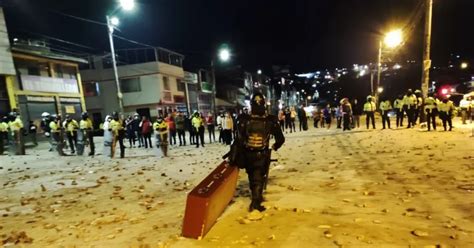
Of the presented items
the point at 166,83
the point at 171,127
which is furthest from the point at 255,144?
the point at 166,83

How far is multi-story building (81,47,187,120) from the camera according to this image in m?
39.0

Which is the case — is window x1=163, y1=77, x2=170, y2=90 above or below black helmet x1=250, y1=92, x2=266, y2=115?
above

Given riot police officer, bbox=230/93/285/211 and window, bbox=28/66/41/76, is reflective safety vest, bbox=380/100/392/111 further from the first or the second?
window, bbox=28/66/41/76

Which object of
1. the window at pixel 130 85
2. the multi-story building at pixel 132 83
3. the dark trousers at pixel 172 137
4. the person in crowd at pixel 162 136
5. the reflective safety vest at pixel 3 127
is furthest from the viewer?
the window at pixel 130 85

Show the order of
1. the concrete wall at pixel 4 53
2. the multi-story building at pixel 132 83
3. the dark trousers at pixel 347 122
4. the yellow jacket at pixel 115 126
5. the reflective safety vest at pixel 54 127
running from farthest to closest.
A: the multi-story building at pixel 132 83 → the dark trousers at pixel 347 122 → the concrete wall at pixel 4 53 → the reflective safety vest at pixel 54 127 → the yellow jacket at pixel 115 126

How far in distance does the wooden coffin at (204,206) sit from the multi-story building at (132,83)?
3318 centimetres

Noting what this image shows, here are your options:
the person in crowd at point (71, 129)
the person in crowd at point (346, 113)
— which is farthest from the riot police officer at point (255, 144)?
the person in crowd at point (346, 113)

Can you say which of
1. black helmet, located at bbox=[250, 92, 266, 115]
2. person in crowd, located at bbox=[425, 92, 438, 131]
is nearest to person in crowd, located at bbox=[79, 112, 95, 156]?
black helmet, located at bbox=[250, 92, 266, 115]

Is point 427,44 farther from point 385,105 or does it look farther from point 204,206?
point 204,206

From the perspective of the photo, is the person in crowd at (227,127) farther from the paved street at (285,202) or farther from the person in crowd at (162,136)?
the paved street at (285,202)

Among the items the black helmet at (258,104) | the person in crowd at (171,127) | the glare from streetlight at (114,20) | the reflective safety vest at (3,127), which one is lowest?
the person in crowd at (171,127)

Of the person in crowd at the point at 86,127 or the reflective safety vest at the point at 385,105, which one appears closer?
the person in crowd at the point at 86,127

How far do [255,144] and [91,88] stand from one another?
38334 mm

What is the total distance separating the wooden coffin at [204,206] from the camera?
5199 millimetres
